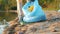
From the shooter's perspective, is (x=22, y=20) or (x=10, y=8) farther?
(x=10, y=8)

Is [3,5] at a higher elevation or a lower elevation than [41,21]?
lower

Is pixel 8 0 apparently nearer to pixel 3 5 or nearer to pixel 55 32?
pixel 3 5

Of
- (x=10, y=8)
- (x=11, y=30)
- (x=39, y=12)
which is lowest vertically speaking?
(x=10, y=8)

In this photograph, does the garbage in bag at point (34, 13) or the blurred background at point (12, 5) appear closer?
the garbage in bag at point (34, 13)

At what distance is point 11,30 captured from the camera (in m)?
7.16

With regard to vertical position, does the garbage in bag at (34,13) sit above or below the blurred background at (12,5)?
above

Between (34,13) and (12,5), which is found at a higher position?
(34,13)

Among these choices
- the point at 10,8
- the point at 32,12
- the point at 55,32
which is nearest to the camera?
the point at 55,32

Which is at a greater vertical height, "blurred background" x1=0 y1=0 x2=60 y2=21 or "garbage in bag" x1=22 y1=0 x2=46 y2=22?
"garbage in bag" x1=22 y1=0 x2=46 y2=22

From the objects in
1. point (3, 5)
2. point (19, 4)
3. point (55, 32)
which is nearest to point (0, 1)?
point (3, 5)

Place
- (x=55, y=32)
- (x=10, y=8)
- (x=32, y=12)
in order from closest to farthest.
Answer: (x=55, y=32)
(x=32, y=12)
(x=10, y=8)

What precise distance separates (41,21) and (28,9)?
633 mm

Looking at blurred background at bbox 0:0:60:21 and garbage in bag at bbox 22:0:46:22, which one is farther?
blurred background at bbox 0:0:60:21

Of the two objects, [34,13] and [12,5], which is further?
[12,5]
